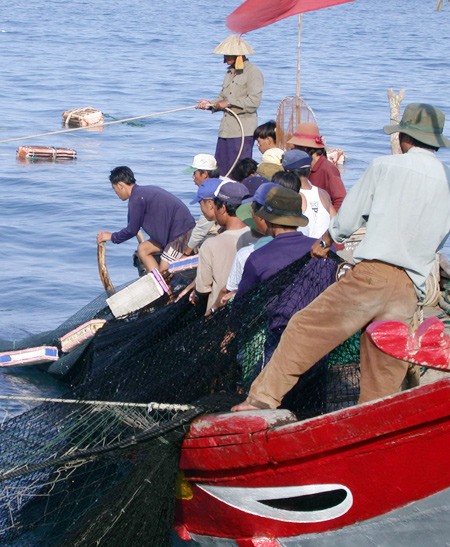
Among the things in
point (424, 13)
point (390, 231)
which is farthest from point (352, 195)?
point (424, 13)

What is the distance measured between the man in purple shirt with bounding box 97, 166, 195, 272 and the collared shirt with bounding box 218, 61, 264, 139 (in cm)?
185

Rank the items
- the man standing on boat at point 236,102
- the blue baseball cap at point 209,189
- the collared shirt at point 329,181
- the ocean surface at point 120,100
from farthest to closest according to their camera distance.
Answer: the ocean surface at point 120,100 < the man standing on boat at point 236,102 < the collared shirt at point 329,181 < the blue baseball cap at point 209,189

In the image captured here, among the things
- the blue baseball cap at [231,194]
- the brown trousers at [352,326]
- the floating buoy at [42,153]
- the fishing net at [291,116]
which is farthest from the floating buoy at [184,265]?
the floating buoy at [42,153]

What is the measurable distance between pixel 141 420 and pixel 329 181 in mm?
3803

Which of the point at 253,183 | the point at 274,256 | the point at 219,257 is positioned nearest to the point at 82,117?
the point at 253,183

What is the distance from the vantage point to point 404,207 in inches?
201

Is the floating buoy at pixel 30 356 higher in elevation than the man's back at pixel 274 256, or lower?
lower

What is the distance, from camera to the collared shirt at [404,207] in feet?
16.7

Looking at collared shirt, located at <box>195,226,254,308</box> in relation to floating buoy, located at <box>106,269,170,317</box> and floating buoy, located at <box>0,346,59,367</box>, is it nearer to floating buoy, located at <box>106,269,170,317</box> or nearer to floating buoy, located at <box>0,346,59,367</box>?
floating buoy, located at <box>106,269,170,317</box>

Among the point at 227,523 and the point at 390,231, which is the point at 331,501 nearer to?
the point at 227,523

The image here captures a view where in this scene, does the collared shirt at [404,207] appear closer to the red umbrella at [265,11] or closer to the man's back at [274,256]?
the man's back at [274,256]

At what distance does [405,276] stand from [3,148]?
22062 millimetres

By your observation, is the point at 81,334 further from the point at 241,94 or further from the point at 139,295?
the point at 241,94

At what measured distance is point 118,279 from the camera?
15.2 metres
